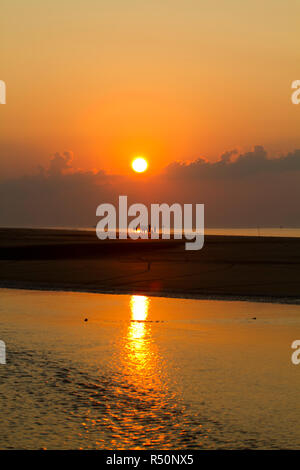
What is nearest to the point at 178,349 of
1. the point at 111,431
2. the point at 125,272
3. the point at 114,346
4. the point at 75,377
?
the point at 114,346

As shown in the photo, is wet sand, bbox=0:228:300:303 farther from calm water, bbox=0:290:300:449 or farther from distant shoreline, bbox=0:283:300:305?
calm water, bbox=0:290:300:449

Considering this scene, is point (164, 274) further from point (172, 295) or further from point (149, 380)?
point (149, 380)

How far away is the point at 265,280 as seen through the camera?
103 ft

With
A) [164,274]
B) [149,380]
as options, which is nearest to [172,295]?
[164,274]

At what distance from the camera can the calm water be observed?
8.72 metres

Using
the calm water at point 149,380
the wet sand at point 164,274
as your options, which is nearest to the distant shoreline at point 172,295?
the wet sand at point 164,274

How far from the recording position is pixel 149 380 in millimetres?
11797

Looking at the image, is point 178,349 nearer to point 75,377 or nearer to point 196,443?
point 75,377

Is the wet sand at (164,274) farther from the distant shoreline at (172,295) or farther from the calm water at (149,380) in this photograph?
the calm water at (149,380)

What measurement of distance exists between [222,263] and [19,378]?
29.1 metres

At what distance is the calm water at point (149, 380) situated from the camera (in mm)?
8719

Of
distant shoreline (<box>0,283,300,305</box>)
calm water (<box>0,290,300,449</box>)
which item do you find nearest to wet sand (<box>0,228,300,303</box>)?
distant shoreline (<box>0,283,300,305</box>)

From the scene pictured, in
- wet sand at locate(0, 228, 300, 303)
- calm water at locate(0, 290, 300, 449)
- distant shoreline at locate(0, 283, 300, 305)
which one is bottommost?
calm water at locate(0, 290, 300, 449)

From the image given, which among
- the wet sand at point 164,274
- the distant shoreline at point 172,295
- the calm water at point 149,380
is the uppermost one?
the wet sand at point 164,274
